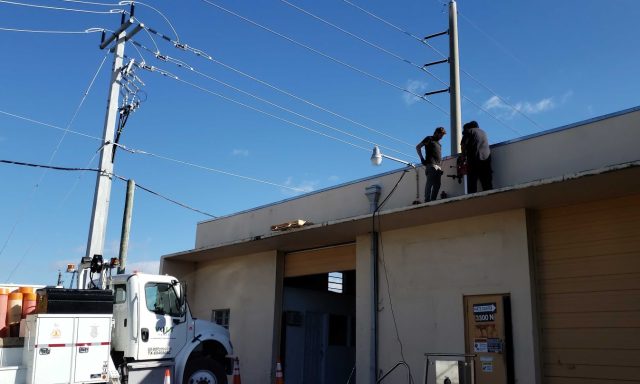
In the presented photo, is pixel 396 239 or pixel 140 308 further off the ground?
pixel 396 239

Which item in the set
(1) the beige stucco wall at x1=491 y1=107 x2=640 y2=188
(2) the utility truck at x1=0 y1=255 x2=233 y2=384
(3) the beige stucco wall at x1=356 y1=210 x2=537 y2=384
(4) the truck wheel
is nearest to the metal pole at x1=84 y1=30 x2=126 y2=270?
(2) the utility truck at x1=0 y1=255 x2=233 y2=384

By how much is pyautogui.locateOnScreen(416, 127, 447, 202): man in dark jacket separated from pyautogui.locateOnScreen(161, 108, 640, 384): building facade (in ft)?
1.14

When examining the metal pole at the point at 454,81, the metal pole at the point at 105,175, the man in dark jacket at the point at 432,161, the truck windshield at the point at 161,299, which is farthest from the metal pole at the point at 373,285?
the metal pole at the point at 105,175

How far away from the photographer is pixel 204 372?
44.0ft

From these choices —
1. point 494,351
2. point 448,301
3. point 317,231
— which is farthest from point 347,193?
point 494,351

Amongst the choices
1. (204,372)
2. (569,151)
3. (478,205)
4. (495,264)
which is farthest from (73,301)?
(569,151)

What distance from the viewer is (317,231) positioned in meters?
14.6

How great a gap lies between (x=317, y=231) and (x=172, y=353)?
14.2ft

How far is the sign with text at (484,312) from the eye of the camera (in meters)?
11.9

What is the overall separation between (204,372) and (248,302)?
14.7 ft

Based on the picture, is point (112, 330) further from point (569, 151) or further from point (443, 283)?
point (569, 151)

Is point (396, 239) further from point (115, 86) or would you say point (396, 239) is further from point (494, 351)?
point (115, 86)

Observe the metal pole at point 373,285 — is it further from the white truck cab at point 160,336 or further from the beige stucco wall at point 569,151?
the white truck cab at point 160,336

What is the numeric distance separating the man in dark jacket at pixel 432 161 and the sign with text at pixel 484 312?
2.41 m
